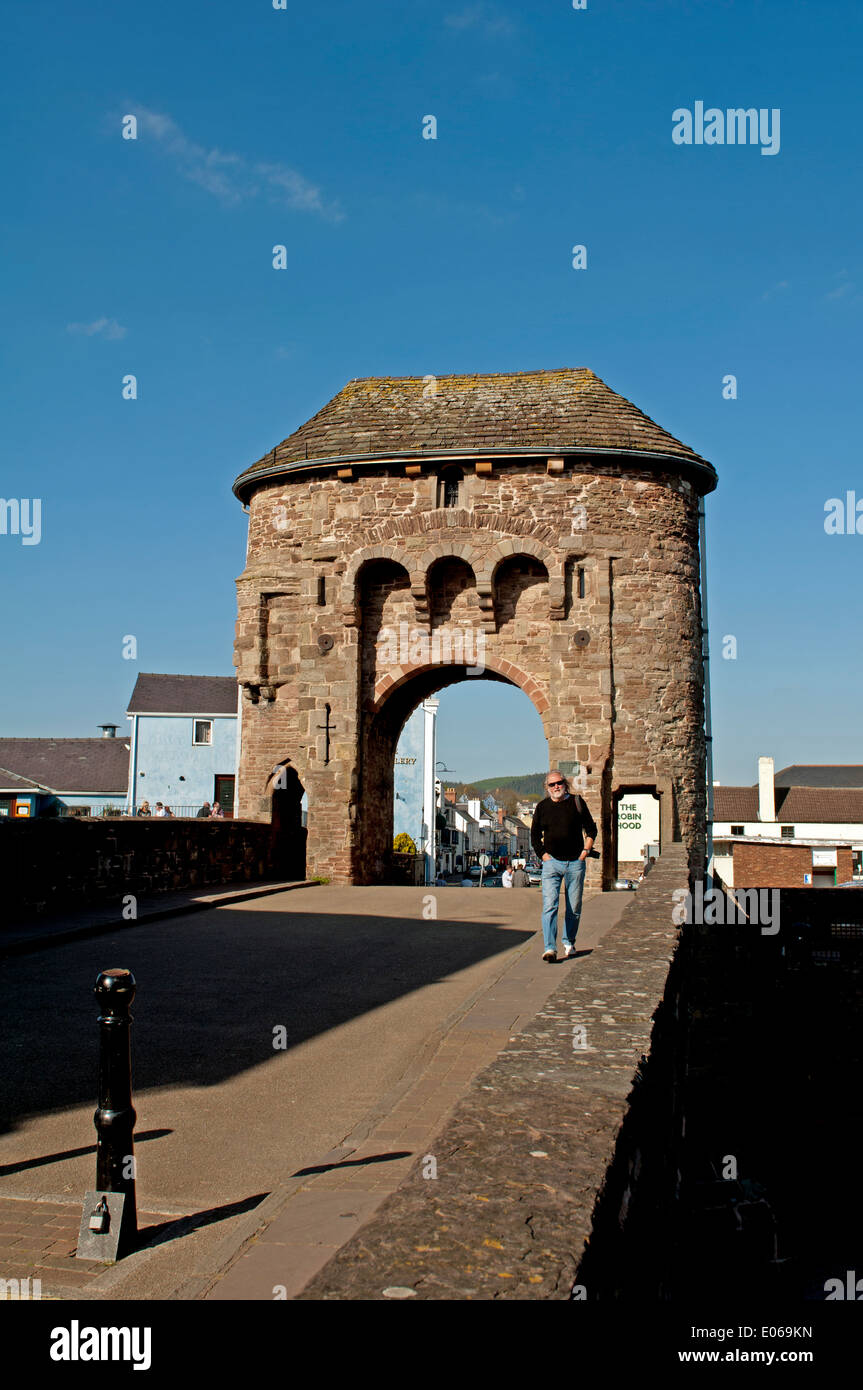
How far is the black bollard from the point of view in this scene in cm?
402

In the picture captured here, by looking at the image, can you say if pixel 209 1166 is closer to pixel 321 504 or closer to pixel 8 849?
pixel 8 849

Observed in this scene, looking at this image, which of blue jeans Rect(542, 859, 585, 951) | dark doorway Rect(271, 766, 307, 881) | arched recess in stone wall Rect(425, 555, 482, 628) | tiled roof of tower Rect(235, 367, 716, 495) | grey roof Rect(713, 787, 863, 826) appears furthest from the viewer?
grey roof Rect(713, 787, 863, 826)

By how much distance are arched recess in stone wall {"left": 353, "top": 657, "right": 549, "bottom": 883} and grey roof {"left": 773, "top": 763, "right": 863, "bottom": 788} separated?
50998mm

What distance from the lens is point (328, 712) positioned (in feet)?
71.2

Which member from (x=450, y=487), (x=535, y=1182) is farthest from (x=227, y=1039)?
(x=450, y=487)

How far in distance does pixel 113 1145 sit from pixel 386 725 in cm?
1895

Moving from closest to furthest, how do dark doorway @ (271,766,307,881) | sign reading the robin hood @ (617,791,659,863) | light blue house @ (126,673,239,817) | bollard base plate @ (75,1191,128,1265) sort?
bollard base plate @ (75,1191,128,1265)
dark doorway @ (271,766,307,881)
light blue house @ (126,673,239,817)
sign reading the robin hood @ (617,791,659,863)

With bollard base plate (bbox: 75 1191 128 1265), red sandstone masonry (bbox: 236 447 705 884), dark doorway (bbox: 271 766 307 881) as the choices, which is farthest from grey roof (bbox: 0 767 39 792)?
bollard base plate (bbox: 75 1191 128 1265)

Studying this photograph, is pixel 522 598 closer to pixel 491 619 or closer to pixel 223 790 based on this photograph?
pixel 491 619

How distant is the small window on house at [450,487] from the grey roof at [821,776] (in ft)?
174

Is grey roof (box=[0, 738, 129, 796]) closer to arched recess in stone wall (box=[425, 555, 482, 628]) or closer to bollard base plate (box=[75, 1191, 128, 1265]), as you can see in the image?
arched recess in stone wall (box=[425, 555, 482, 628])

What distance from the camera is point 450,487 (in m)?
21.6
